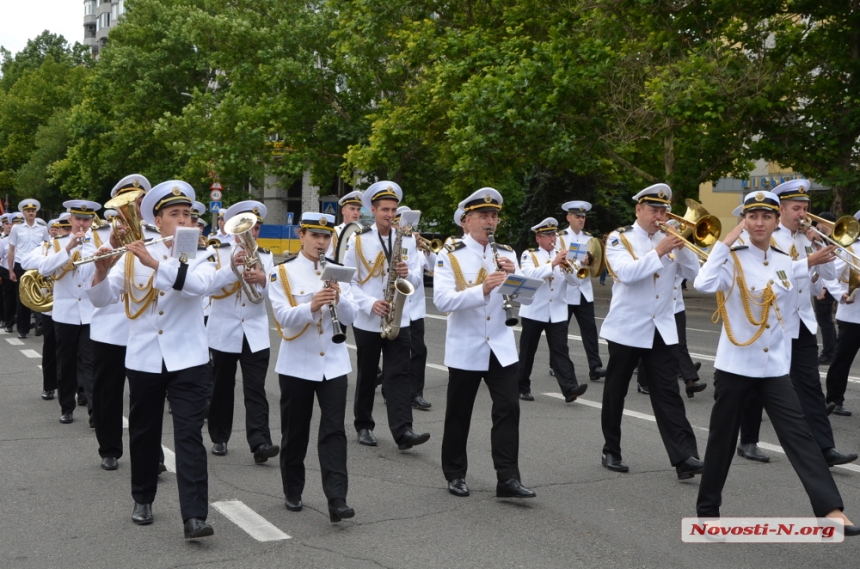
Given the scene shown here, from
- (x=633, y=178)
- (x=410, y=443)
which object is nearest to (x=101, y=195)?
(x=633, y=178)

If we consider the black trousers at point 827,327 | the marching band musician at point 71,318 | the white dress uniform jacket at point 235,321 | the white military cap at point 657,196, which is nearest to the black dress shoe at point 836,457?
the white military cap at point 657,196

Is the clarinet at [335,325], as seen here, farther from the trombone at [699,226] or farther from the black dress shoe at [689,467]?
the black dress shoe at [689,467]

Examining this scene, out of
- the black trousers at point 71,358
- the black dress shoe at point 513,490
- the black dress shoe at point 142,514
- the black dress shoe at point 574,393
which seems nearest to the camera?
the black dress shoe at point 142,514

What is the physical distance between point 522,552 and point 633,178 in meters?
23.6

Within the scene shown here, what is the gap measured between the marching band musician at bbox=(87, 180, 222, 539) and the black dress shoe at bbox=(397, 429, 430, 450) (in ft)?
8.31

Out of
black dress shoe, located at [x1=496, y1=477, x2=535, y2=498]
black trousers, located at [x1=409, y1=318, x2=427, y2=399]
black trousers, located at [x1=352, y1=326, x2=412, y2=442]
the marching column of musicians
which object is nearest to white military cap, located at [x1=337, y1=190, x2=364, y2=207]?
black trousers, located at [x1=409, y1=318, x2=427, y2=399]

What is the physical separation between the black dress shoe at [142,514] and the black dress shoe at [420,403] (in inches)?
180

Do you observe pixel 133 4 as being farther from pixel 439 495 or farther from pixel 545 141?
pixel 439 495

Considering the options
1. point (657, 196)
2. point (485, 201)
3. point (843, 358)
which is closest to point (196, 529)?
point (485, 201)

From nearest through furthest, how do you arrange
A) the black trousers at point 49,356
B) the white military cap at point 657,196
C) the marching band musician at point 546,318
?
the white military cap at point 657,196
the black trousers at point 49,356
the marching band musician at point 546,318

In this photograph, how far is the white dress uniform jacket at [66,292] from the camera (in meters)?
9.74

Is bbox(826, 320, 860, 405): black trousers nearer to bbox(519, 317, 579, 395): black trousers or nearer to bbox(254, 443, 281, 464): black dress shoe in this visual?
bbox(519, 317, 579, 395): black trousers

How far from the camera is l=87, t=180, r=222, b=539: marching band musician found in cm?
614

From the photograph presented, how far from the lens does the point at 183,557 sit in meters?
5.75
